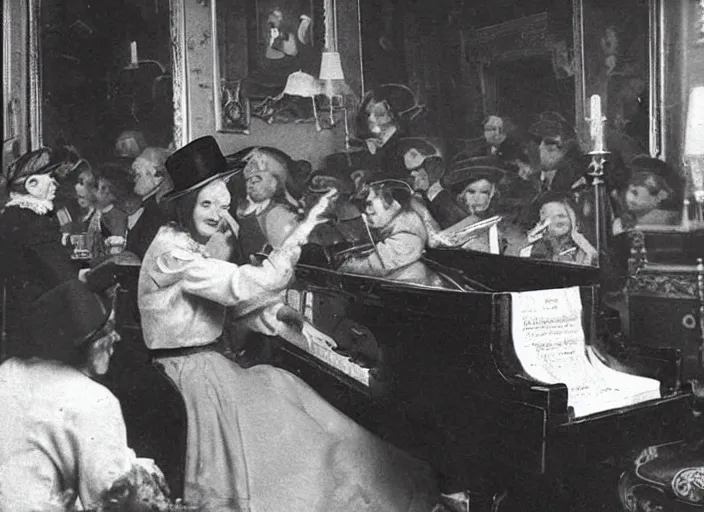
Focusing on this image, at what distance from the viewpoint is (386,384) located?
353 centimetres

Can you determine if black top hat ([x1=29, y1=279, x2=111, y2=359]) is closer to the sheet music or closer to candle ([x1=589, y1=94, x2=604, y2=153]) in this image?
the sheet music

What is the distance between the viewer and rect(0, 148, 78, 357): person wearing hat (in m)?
3.32

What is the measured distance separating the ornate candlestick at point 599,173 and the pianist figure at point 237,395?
1.35 m

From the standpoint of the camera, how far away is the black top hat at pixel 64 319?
3.31 m

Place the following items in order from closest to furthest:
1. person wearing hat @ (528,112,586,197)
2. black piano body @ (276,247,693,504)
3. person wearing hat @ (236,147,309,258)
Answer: black piano body @ (276,247,693,504) → person wearing hat @ (236,147,309,258) → person wearing hat @ (528,112,586,197)

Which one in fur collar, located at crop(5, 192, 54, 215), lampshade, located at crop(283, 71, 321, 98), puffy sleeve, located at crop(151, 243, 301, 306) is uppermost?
lampshade, located at crop(283, 71, 321, 98)

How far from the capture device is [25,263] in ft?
10.9

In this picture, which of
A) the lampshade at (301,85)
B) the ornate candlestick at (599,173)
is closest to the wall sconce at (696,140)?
the ornate candlestick at (599,173)

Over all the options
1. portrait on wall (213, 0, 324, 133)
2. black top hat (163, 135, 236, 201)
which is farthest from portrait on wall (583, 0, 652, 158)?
black top hat (163, 135, 236, 201)

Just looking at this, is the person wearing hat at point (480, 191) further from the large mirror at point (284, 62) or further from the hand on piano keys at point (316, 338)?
the hand on piano keys at point (316, 338)

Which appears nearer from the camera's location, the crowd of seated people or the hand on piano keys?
the crowd of seated people

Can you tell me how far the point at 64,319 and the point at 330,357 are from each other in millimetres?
1049

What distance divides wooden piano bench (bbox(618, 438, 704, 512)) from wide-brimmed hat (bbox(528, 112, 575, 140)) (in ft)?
4.79

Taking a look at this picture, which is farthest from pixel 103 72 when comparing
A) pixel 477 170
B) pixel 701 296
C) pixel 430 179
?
pixel 701 296
